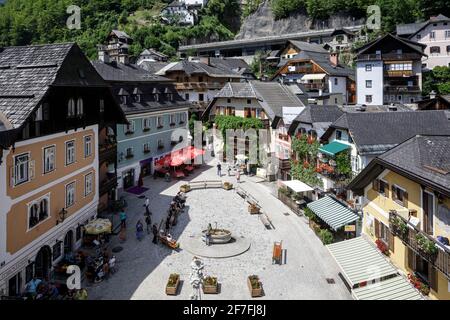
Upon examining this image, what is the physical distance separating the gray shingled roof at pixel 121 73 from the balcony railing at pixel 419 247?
29446mm

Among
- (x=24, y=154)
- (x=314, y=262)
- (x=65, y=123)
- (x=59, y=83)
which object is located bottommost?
(x=314, y=262)

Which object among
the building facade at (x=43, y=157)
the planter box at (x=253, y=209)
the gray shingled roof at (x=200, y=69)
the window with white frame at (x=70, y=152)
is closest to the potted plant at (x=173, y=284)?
the building facade at (x=43, y=157)

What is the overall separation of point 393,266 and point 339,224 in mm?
6288

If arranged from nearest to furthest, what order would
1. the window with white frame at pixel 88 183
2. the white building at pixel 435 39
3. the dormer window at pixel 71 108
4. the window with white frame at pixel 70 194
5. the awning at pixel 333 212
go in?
the dormer window at pixel 71 108 → the window with white frame at pixel 70 194 → the awning at pixel 333 212 → the window with white frame at pixel 88 183 → the white building at pixel 435 39

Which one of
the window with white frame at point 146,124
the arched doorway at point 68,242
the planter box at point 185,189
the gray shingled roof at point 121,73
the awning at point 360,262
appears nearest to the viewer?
the awning at point 360,262

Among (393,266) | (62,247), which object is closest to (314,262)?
(393,266)

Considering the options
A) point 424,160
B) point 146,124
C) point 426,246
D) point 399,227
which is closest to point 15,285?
point 399,227

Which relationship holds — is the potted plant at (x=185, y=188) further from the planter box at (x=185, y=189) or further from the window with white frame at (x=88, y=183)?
the window with white frame at (x=88, y=183)

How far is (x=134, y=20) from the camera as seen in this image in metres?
133

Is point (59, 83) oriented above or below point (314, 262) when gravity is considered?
above

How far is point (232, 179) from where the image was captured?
41781mm

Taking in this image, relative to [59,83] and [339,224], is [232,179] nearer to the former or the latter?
[339,224]

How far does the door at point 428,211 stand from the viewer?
1502 centimetres

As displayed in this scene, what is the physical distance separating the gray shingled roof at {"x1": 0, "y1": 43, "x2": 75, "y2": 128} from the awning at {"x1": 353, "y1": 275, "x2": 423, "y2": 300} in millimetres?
15903
